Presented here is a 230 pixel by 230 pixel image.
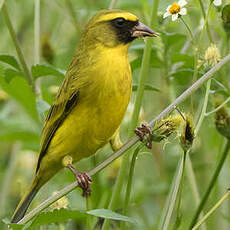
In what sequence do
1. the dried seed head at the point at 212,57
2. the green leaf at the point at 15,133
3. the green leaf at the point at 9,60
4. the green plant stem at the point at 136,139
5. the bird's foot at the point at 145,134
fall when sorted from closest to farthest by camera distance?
the green plant stem at the point at 136,139, the bird's foot at the point at 145,134, the dried seed head at the point at 212,57, the green leaf at the point at 9,60, the green leaf at the point at 15,133

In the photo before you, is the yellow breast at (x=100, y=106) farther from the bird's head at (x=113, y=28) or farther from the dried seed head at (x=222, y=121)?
the dried seed head at (x=222, y=121)

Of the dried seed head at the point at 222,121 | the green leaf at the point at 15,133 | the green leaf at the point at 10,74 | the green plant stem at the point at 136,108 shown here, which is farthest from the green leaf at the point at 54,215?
the green leaf at the point at 15,133

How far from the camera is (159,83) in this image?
521 centimetres

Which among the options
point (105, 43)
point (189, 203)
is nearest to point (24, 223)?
point (105, 43)

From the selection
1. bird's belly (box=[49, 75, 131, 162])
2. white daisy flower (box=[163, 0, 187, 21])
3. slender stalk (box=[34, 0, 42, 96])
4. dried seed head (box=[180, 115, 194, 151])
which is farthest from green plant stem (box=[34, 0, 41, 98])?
dried seed head (box=[180, 115, 194, 151])

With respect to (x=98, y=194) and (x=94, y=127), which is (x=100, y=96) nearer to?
(x=94, y=127)

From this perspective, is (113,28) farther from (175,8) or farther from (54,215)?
(54,215)

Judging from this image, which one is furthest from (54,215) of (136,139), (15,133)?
(15,133)

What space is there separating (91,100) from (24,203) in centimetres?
69

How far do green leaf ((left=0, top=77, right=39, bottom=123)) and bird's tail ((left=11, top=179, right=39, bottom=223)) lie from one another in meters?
0.43

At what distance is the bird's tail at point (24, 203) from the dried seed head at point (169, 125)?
111 centimetres

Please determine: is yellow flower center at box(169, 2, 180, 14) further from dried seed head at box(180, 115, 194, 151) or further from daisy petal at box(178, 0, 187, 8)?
dried seed head at box(180, 115, 194, 151)

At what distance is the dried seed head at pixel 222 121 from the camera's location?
2.66 m

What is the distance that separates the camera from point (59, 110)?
3.36 m
